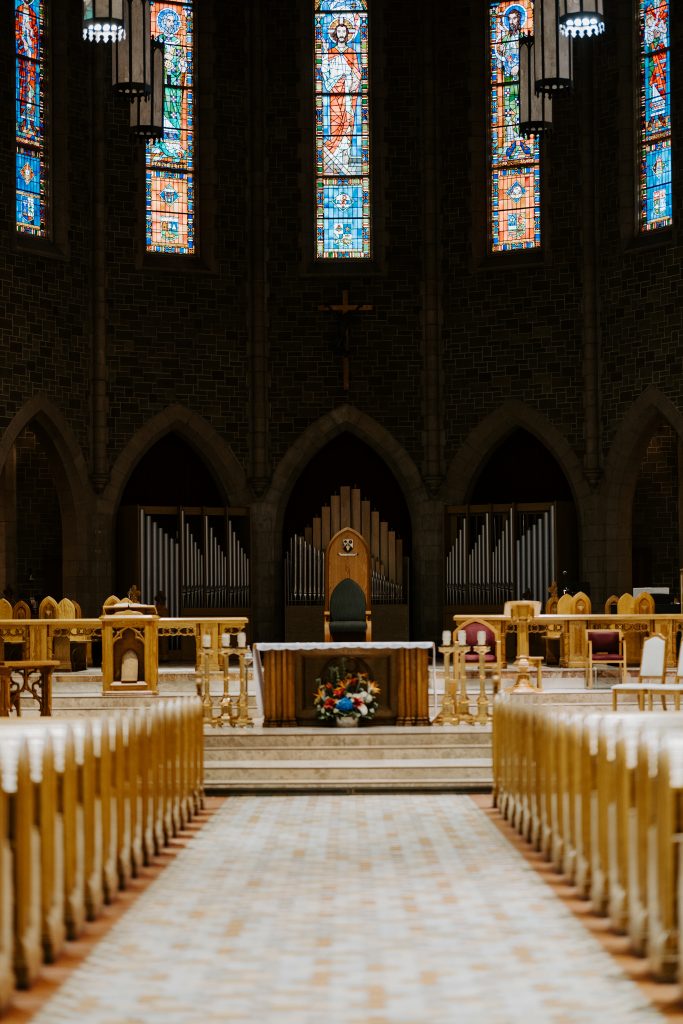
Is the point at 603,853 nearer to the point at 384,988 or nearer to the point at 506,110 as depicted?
the point at 384,988

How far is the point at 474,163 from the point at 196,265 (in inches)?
144

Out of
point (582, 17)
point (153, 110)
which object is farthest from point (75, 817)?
point (153, 110)

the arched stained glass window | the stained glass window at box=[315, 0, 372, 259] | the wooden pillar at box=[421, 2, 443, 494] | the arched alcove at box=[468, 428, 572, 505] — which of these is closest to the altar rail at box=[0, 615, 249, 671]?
the wooden pillar at box=[421, 2, 443, 494]

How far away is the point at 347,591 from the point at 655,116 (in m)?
7.48

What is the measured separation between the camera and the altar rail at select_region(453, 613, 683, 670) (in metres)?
13.6

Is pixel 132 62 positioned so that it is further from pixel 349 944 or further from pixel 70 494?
pixel 349 944

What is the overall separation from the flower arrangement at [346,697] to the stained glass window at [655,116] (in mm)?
8431

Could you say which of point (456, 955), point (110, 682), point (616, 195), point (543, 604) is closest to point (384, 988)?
point (456, 955)

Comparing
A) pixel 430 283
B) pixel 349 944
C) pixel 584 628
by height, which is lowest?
pixel 349 944

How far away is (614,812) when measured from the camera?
587 cm

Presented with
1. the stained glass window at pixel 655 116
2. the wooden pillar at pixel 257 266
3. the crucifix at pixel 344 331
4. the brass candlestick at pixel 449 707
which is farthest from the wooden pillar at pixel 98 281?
the brass candlestick at pixel 449 707

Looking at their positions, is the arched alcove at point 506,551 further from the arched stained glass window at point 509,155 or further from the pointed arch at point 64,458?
the pointed arch at point 64,458

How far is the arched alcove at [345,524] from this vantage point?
59.7 feet

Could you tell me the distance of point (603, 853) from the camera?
6.02m
